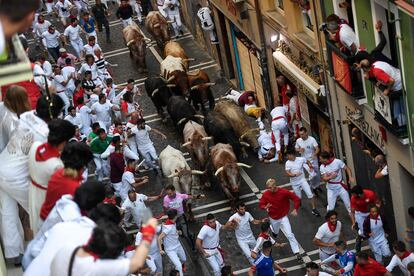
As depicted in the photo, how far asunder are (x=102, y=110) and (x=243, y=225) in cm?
777

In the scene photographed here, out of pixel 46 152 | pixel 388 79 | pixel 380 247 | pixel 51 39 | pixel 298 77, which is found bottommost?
pixel 380 247

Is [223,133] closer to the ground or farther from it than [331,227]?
closer to the ground

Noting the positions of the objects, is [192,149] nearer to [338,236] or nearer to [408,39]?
[338,236]

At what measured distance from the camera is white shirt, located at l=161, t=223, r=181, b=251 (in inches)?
801

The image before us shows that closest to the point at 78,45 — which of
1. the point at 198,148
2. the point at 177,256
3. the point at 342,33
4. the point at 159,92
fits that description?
the point at 159,92

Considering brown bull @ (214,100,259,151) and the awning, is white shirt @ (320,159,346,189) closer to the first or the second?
the awning

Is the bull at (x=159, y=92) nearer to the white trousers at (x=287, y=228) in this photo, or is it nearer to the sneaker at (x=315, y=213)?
the sneaker at (x=315, y=213)

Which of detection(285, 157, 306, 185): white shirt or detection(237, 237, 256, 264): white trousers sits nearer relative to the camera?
detection(237, 237, 256, 264): white trousers

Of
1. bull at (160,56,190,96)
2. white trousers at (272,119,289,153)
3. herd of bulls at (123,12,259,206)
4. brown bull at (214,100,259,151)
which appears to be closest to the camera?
herd of bulls at (123,12,259,206)

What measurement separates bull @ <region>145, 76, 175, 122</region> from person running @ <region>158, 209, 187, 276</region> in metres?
10.2

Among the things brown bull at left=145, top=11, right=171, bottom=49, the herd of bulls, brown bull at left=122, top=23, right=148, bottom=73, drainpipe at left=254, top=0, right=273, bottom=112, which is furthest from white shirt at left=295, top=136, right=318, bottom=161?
brown bull at left=145, top=11, right=171, bottom=49

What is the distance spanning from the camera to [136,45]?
116ft

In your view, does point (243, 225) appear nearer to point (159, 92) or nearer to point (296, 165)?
point (296, 165)

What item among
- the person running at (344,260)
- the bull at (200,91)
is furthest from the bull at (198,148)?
the person running at (344,260)
